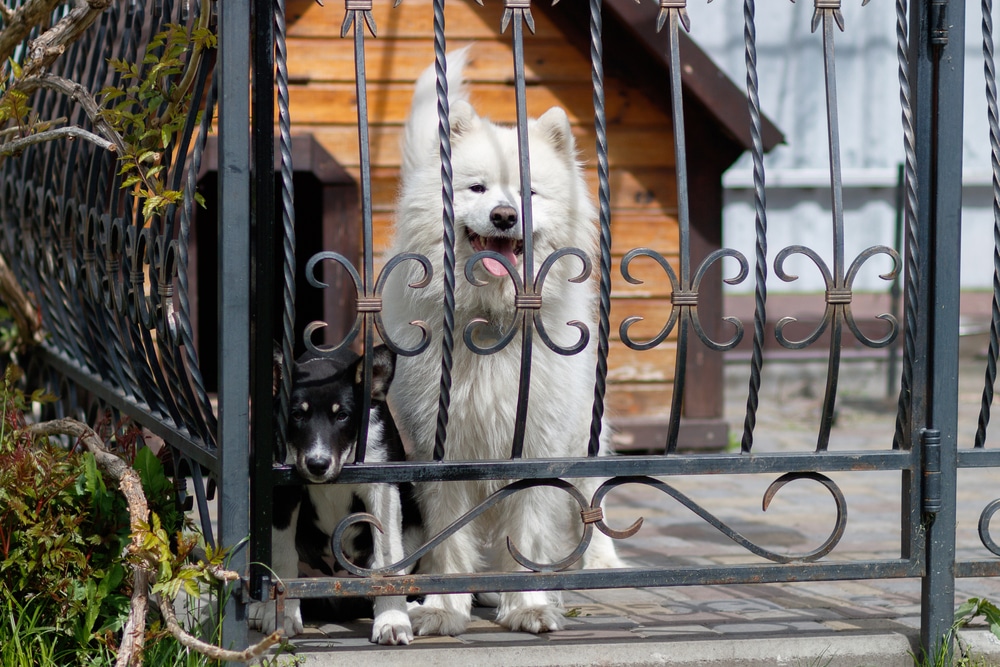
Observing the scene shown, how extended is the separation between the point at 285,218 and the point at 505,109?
4.08 meters

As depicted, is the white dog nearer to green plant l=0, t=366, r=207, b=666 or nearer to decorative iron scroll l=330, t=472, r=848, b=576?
decorative iron scroll l=330, t=472, r=848, b=576

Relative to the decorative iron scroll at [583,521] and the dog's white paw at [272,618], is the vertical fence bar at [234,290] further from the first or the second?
the dog's white paw at [272,618]

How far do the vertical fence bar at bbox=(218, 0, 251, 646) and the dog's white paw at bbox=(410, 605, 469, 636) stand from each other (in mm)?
630

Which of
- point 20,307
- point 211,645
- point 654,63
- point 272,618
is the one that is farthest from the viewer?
point 654,63

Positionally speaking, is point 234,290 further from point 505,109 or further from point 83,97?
point 505,109

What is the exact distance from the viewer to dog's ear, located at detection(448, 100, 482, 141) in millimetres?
3723

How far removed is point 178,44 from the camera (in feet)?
9.12

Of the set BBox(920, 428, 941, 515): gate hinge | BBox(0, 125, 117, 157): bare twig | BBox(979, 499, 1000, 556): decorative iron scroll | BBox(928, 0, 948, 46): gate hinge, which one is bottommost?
BBox(979, 499, 1000, 556): decorative iron scroll

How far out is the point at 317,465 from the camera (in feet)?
8.81

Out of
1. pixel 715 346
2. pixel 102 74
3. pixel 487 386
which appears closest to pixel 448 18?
pixel 102 74

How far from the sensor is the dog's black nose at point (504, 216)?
3.42 metres

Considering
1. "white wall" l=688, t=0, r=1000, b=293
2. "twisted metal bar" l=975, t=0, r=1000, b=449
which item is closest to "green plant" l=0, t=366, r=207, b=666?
"twisted metal bar" l=975, t=0, r=1000, b=449

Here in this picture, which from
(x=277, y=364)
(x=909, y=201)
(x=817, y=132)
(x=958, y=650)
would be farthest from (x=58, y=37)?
(x=817, y=132)

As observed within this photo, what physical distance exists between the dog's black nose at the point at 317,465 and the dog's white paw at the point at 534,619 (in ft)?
2.73
